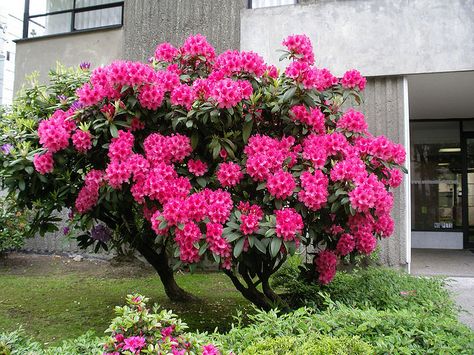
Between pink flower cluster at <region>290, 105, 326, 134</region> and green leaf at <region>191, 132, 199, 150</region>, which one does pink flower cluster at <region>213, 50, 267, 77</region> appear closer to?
pink flower cluster at <region>290, 105, 326, 134</region>

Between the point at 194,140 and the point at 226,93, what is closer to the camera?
the point at 226,93

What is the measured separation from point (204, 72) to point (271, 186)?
1.41 meters

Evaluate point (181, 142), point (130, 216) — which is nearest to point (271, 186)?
point (181, 142)

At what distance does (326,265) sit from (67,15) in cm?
870

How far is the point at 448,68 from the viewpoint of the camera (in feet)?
22.7

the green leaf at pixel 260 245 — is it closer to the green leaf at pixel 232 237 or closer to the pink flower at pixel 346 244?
the green leaf at pixel 232 237

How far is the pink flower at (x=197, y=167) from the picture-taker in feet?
11.0

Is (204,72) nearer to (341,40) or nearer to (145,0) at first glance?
(341,40)

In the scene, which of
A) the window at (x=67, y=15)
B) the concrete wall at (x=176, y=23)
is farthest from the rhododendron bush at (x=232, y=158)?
the window at (x=67, y=15)

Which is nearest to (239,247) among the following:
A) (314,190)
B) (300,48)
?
(314,190)

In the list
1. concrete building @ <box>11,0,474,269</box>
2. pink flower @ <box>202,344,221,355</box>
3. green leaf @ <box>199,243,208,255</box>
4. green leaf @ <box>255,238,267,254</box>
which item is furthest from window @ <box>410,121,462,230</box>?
pink flower @ <box>202,344,221,355</box>

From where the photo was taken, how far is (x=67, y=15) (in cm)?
981

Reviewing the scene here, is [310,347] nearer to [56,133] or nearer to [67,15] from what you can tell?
[56,133]

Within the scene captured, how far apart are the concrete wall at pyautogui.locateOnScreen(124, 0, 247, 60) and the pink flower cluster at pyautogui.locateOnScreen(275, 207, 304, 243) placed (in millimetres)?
5461
